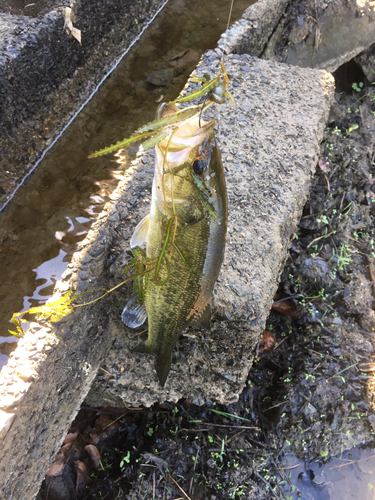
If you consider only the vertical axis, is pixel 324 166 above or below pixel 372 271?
above

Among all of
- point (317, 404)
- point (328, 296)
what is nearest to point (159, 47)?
point (328, 296)

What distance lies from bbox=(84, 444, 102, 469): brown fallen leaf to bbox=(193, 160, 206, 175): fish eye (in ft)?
7.90

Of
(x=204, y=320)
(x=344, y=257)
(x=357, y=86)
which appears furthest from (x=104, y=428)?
(x=357, y=86)

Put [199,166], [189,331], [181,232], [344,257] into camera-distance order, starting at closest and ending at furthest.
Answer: [199,166], [181,232], [189,331], [344,257]

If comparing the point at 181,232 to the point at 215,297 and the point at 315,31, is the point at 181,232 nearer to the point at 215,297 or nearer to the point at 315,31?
the point at 215,297

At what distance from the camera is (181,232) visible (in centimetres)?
165

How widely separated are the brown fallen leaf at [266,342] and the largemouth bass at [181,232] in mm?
1521

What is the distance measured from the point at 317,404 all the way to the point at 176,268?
2213 millimetres

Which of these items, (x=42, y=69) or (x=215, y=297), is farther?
(x=42, y=69)

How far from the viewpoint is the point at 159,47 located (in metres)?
4.82

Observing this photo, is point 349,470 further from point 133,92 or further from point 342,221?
point 133,92

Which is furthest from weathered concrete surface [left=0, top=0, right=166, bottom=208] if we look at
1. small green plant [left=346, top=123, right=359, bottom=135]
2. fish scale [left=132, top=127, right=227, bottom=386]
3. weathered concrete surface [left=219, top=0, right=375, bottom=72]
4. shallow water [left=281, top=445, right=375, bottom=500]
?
shallow water [left=281, top=445, right=375, bottom=500]

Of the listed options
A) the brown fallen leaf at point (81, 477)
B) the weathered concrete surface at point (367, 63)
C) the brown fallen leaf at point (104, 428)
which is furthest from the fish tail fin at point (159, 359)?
the weathered concrete surface at point (367, 63)

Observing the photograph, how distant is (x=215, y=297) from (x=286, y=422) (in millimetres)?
1677
